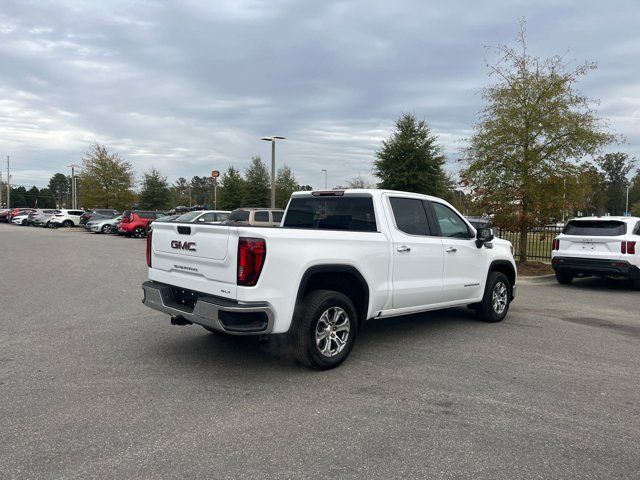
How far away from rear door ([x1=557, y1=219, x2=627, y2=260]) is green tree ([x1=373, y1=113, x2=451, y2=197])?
1752 cm

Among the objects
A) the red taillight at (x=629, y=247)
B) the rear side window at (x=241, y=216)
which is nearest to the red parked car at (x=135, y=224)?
the rear side window at (x=241, y=216)

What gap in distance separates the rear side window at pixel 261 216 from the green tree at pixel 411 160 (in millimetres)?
13964

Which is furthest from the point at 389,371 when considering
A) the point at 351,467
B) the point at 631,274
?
the point at 631,274

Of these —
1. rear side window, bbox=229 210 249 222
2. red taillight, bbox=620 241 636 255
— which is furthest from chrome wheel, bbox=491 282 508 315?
rear side window, bbox=229 210 249 222

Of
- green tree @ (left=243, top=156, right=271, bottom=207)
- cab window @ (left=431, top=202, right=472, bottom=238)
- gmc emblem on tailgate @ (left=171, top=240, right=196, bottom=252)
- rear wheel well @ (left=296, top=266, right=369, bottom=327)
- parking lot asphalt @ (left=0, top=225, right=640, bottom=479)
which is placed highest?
green tree @ (left=243, top=156, right=271, bottom=207)

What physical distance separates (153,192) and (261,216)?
3483 centimetres

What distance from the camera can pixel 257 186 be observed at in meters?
45.6

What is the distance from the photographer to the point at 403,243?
19.1 ft

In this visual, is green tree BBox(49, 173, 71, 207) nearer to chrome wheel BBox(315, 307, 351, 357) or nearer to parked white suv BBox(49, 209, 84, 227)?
parked white suv BBox(49, 209, 84, 227)

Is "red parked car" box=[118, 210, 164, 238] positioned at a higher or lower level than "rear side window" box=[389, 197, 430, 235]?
lower

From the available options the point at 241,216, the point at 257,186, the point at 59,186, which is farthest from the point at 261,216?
the point at 59,186

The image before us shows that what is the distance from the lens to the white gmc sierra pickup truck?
4.51 meters

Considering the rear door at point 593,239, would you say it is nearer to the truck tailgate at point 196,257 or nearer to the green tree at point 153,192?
the truck tailgate at point 196,257

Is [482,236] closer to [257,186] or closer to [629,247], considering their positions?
[629,247]
